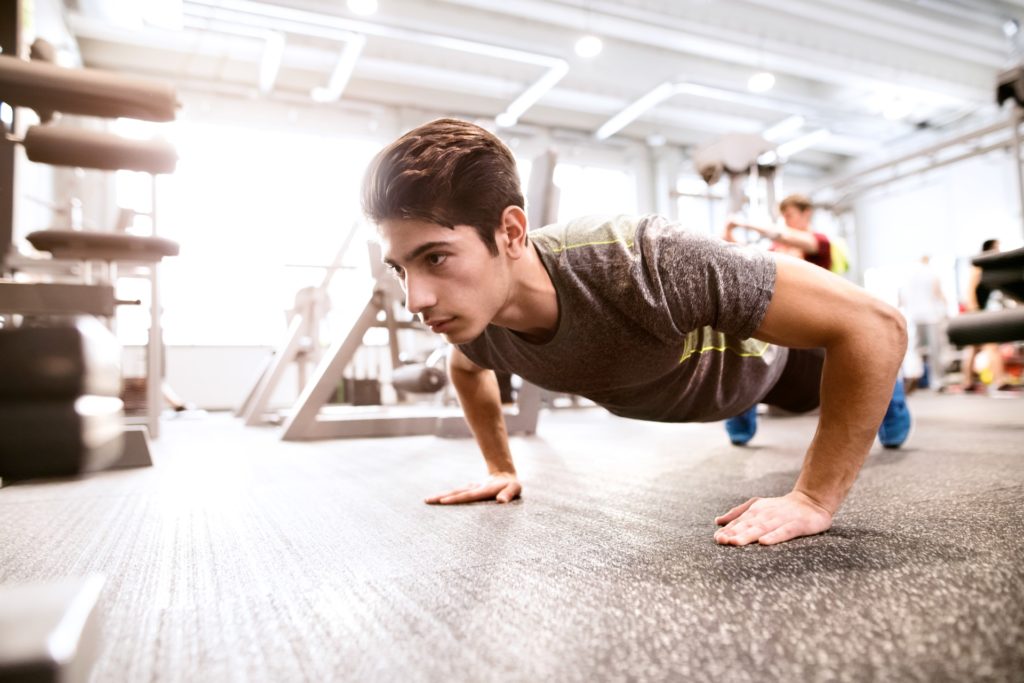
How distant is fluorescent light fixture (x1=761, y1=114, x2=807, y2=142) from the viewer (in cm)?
743

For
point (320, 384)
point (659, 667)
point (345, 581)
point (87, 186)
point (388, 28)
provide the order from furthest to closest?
1. point (87, 186)
2. point (388, 28)
3. point (320, 384)
4. point (345, 581)
5. point (659, 667)

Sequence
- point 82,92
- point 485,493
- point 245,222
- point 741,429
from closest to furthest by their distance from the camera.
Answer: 1. point 82,92
2. point 485,493
3. point 741,429
4. point 245,222

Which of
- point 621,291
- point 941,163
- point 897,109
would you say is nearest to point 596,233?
point 621,291

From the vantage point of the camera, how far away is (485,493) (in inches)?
49.1

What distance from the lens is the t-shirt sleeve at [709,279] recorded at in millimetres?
855

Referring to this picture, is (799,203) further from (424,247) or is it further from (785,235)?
(424,247)

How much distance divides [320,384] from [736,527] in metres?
2.08

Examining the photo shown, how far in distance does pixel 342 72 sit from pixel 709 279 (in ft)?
19.7

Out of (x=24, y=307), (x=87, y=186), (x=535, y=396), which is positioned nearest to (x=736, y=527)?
(x=24, y=307)

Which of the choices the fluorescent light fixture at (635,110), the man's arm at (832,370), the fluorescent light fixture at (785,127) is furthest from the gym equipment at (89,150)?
the fluorescent light fixture at (785,127)

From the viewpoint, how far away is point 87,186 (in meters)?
6.25

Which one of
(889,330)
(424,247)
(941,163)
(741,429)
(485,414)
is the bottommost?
(741,429)

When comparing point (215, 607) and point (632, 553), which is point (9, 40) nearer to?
point (215, 607)

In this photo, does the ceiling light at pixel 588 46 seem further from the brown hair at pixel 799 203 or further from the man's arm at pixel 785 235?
the man's arm at pixel 785 235
